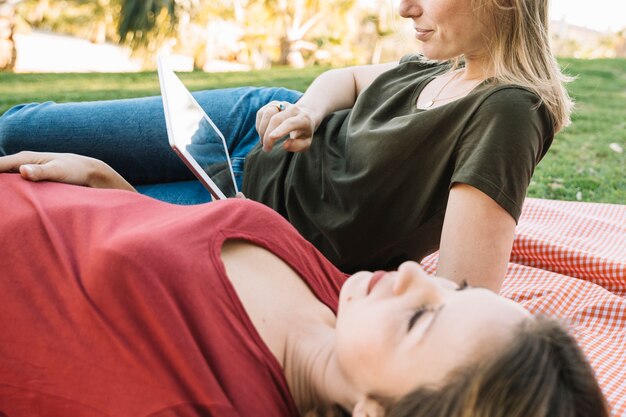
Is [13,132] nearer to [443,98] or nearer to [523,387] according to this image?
[443,98]

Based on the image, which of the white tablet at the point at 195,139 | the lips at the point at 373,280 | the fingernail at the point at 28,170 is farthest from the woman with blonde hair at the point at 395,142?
the lips at the point at 373,280

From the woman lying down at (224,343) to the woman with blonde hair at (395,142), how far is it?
490mm

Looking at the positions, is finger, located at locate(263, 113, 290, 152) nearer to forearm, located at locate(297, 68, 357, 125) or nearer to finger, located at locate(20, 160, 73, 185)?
forearm, located at locate(297, 68, 357, 125)

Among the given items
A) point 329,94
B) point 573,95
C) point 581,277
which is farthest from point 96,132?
point 573,95

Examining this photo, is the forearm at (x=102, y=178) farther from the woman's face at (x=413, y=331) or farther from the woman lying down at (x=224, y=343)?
the woman's face at (x=413, y=331)

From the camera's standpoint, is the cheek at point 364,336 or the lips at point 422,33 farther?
the lips at point 422,33

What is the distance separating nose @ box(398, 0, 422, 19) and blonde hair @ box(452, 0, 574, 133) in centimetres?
21

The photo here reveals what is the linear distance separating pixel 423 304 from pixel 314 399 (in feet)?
1.10

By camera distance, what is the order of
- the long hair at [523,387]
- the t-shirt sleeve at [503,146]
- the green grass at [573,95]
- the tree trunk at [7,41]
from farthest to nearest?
1. the tree trunk at [7,41]
2. the green grass at [573,95]
3. the t-shirt sleeve at [503,146]
4. the long hair at [523,387]

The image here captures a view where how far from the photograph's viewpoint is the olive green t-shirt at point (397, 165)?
1.74 meters

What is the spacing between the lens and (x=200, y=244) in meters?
1.36

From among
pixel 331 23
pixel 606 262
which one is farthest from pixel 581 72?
pixel 606 262

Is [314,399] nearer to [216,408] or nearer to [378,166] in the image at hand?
[216,408]

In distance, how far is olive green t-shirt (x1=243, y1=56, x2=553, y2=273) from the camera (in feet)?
5.70
